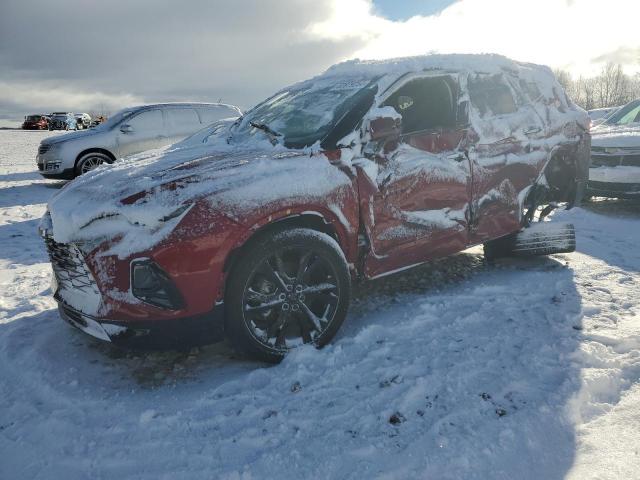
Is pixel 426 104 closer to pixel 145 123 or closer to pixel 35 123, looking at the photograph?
pixel 145 123

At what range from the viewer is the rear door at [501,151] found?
3.72m

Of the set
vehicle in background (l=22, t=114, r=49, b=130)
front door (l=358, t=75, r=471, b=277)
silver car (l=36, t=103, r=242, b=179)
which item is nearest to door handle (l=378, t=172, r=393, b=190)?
front door (l=358, t=75, r=471, b=277)

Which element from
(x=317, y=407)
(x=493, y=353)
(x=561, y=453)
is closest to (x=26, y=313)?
(x=317, y=407)

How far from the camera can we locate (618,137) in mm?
7078

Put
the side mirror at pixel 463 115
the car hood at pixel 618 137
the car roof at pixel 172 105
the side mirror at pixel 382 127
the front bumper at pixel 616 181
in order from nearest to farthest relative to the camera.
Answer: the side mirror at pixel 382 127 < the side mirror at pixel 463 115 < the front bumper at pixel 616 181 < the car hood at pixel 618 137 < the car roof at pixel 172 105

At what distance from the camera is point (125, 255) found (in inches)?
92.3

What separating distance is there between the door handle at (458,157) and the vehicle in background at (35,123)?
42.4 m

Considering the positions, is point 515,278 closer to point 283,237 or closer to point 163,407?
point 283,237

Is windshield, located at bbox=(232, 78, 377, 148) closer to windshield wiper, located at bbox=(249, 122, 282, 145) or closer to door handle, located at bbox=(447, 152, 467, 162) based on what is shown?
windshield wiper, located at bbox=(249, 122, 282, 145)

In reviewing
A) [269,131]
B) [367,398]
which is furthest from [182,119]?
[367,398]

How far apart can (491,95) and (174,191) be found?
2.91 metres

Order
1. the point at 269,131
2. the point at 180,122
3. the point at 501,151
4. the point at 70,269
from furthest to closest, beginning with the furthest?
the point at 180,122 < the point at 501,151 < the point at 269,131 < the point at 70,269

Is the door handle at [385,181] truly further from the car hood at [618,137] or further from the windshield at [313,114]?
the car hood at [618,137]

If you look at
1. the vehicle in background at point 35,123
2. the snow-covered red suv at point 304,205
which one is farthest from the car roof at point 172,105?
the vehicle in background at point 35,123
